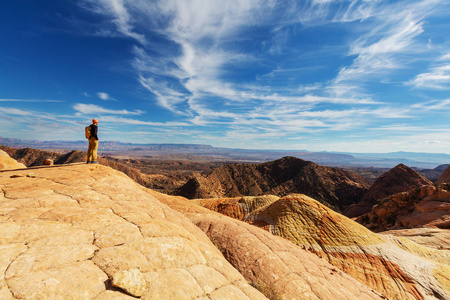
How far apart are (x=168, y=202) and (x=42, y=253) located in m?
9.56

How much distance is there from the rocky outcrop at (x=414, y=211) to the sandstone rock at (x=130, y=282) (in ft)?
112

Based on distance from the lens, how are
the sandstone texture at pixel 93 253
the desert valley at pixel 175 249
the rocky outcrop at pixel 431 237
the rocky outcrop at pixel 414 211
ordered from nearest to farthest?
1. the sandstone texture at pixel 93 253
2. the desert valley at pixel 175 249
3. the rocky outcrop at pixel 431 237
4. the rocky outcrop at pixel 414 211

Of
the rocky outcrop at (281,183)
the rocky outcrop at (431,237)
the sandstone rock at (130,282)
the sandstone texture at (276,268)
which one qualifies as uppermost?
the sandstone rock at (130,282)

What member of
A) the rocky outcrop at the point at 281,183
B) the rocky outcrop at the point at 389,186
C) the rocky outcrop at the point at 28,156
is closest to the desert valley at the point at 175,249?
the rocky outcrop at the point at 389,186

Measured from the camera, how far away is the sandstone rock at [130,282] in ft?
10.4

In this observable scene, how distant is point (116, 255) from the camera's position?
4031mm

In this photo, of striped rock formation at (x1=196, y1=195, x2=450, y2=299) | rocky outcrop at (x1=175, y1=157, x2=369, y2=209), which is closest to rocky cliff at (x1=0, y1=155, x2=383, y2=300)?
striped rock formation at (x1=196, y1=195, x2=450, y2=299)

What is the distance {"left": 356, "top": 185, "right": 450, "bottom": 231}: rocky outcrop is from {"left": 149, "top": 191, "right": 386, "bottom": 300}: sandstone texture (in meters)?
24.7

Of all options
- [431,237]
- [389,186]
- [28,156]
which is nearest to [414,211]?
[431,237]

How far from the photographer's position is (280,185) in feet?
212

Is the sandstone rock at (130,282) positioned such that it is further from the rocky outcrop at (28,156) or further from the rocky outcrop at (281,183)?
the rocky outcrop at (28,156)

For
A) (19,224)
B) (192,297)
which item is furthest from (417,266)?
(19,224)

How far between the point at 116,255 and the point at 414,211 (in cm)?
3823

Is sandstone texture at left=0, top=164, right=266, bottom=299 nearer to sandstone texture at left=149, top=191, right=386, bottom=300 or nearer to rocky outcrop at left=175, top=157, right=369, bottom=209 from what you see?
A: sandstone texture at left=149, top=191, right=386, bottom=300
